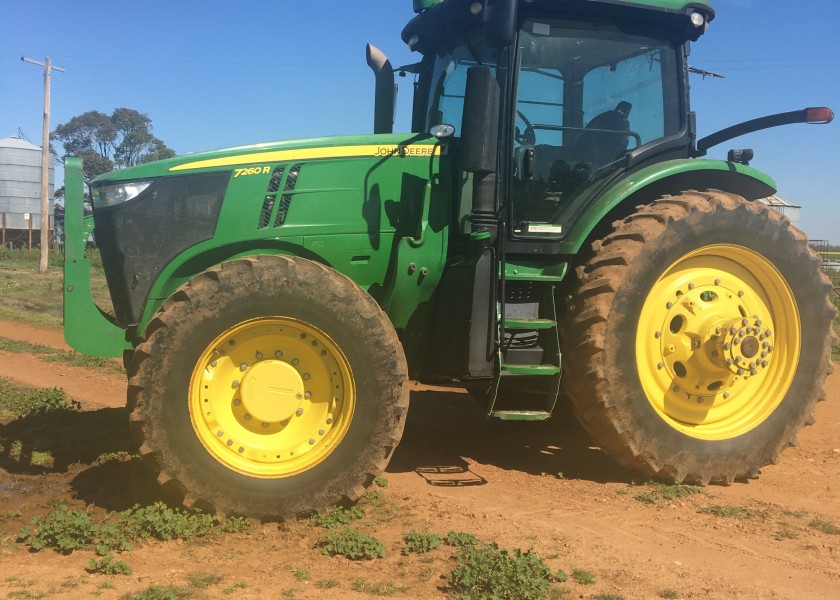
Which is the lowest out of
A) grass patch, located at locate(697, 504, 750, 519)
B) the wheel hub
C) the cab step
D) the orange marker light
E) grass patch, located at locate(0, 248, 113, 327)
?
grass patch, located at locate(697, 504, 750, 519)

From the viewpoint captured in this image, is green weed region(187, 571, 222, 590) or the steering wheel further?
the steering wheel

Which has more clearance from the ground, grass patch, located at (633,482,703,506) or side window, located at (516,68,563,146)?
side window, located at (516,68,563,146)

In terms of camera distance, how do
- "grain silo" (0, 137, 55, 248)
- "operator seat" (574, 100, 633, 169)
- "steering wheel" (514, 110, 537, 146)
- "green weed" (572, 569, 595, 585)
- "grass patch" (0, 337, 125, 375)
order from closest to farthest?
"green weed" (572, 569, 595, 585), "steering wheel" (514, 110, 537, 146), "operator seat" (574, 100, 633, 169), "grass patch" (0, 337, 125, 375), "grain silo" (0, 137, 55, 248)

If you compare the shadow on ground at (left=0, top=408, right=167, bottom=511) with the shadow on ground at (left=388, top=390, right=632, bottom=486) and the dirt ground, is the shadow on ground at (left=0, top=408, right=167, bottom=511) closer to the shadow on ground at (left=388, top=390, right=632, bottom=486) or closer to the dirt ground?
the dirt ground

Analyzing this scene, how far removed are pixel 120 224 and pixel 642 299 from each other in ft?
10.9

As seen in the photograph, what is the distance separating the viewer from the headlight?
4770 millimetres

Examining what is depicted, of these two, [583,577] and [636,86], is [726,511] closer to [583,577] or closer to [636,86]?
[583,577]

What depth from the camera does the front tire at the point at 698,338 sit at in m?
4.79

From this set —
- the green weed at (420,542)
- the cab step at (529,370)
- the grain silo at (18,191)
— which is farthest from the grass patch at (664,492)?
the grain silo at (18,191)

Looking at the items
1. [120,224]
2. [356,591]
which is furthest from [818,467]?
[120,224]

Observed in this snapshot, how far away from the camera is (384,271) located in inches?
195

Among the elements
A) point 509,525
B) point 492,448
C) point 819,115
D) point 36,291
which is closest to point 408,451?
point 492,448

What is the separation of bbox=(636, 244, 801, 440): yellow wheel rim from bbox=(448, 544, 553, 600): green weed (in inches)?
74.6

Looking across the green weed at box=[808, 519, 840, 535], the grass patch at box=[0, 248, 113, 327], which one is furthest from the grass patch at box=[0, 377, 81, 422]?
the green weed at box=[808, 519, 840, 535]
